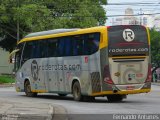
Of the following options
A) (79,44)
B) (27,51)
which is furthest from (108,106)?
(27,51)

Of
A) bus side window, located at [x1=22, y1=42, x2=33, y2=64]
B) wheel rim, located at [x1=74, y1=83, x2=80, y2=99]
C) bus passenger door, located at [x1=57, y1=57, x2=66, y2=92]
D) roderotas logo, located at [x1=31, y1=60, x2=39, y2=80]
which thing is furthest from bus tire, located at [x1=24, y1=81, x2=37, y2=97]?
wheel rim, located at [x1=74, y1=83, x2=80, y2=99]

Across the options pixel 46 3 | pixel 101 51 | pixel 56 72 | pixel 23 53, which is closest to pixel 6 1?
pixel 46 3

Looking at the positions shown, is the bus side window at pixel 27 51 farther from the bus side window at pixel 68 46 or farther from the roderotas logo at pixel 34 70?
the bus side window at pixel 68 46

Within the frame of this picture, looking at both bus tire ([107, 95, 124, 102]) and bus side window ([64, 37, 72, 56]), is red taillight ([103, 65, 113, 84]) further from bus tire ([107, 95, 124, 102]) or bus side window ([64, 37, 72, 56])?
bus side window ([64, 37, 72, 56])

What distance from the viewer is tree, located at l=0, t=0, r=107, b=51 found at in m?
57.3

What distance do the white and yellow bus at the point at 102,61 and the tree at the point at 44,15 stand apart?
30018 millimetres

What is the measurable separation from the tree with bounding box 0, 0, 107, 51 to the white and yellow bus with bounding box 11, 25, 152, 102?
98.5 ft

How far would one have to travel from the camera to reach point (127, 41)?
23.9m

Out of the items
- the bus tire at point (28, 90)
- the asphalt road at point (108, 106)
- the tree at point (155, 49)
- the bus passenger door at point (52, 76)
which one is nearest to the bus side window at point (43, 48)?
the bus passenger door at point (52, 76)

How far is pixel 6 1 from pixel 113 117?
43.8 metres

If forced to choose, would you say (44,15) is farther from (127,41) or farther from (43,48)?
(127,41)

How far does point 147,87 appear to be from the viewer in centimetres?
2447

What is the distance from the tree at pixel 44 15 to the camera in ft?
188

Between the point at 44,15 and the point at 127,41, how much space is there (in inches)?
1358
